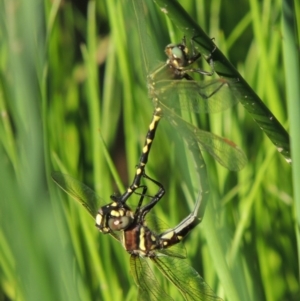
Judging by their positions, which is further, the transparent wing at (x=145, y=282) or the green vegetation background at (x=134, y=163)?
the transparent wing at (x=145, y=282)

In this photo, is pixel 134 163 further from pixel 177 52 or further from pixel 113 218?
pixel 177 52

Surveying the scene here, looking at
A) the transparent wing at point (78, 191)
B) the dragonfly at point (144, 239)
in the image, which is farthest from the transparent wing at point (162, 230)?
the transparent wing at point (78, 191)

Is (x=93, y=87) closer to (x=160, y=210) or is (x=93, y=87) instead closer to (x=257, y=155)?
(x=160, y=210)

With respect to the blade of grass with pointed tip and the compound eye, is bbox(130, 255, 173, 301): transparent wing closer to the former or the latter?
the compound eye

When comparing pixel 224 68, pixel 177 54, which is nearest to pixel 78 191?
pixel 177 54

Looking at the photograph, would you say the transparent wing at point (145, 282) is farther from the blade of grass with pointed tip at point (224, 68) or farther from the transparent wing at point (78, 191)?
the blade of grass with pointed tip at point (224, 68)

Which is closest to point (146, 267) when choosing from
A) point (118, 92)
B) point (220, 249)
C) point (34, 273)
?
point (220, 249)

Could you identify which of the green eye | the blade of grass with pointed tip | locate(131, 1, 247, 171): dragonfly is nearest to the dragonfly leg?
locate(131, 1, 247, 171): dragonfly
